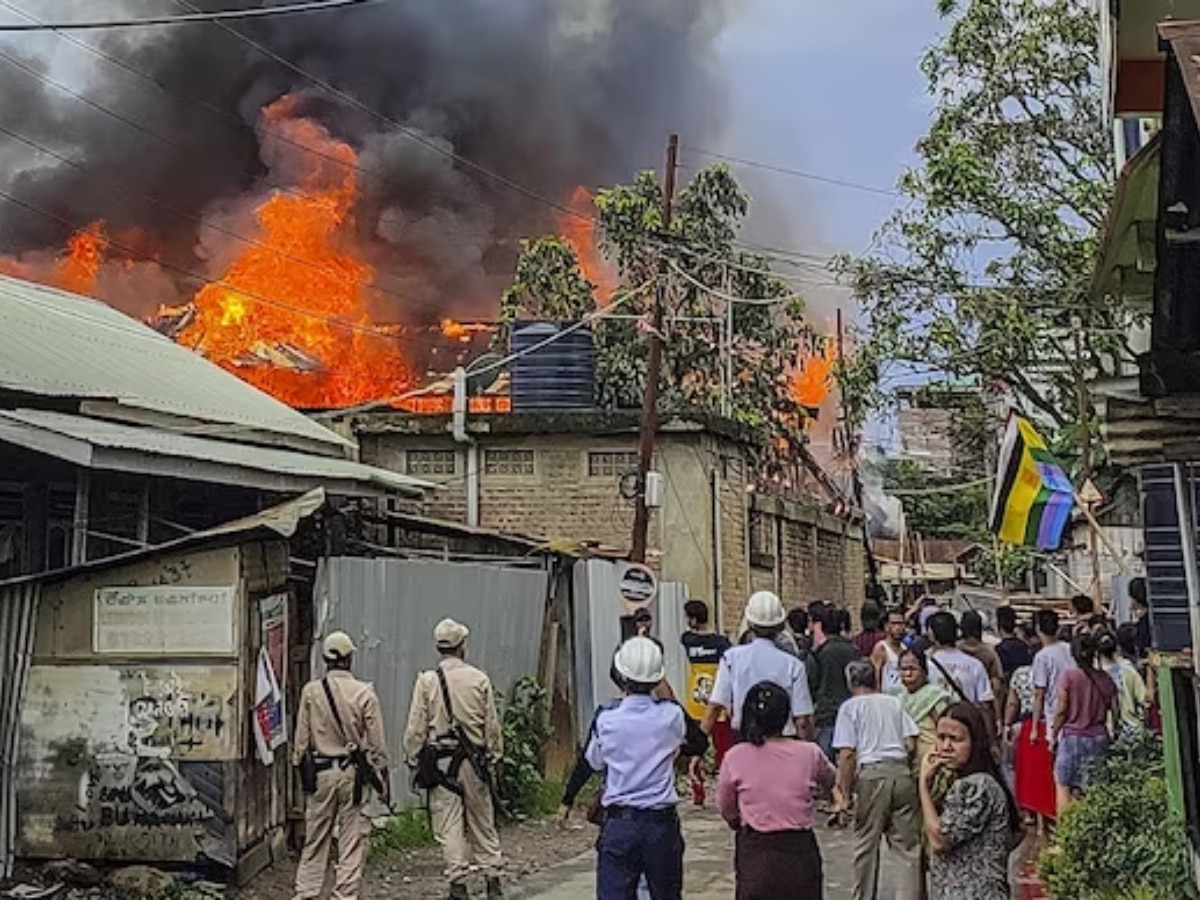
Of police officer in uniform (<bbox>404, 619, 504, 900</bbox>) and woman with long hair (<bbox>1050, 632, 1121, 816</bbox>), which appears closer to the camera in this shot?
police officer in uniform (<bbox>404, 619, 504, 900</bbox>)

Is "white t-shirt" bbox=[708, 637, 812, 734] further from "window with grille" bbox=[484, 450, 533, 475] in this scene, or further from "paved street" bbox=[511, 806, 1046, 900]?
"window with grille" bbox=[484, 450, 533, 475]

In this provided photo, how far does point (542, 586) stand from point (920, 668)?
6269 millimetres

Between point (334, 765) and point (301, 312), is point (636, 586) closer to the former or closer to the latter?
point (334, 765)

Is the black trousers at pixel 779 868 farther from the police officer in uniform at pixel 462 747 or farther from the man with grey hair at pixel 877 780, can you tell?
the police officer in uniform at pixel 462 747

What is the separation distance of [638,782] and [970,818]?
1514 millimetres

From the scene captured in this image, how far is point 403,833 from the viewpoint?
36.2 ft

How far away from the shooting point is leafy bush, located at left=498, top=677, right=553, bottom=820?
488 inches

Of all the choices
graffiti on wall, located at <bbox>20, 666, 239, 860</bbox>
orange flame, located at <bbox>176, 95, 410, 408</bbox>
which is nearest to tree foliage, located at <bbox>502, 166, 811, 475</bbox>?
orange flame, located at <bbox>176, 95, 410, 408</bbox>

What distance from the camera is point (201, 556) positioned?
913 cm

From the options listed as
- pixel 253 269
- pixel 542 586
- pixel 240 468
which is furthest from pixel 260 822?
pixel 253 269

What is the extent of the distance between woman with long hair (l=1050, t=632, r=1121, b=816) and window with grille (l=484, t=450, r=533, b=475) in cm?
1037

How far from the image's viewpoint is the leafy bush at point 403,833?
1078 cm

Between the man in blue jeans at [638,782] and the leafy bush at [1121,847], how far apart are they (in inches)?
97.2

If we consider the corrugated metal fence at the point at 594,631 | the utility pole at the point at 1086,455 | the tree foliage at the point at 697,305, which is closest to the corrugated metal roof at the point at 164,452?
the corrugated metal fence at the point at 594,631
